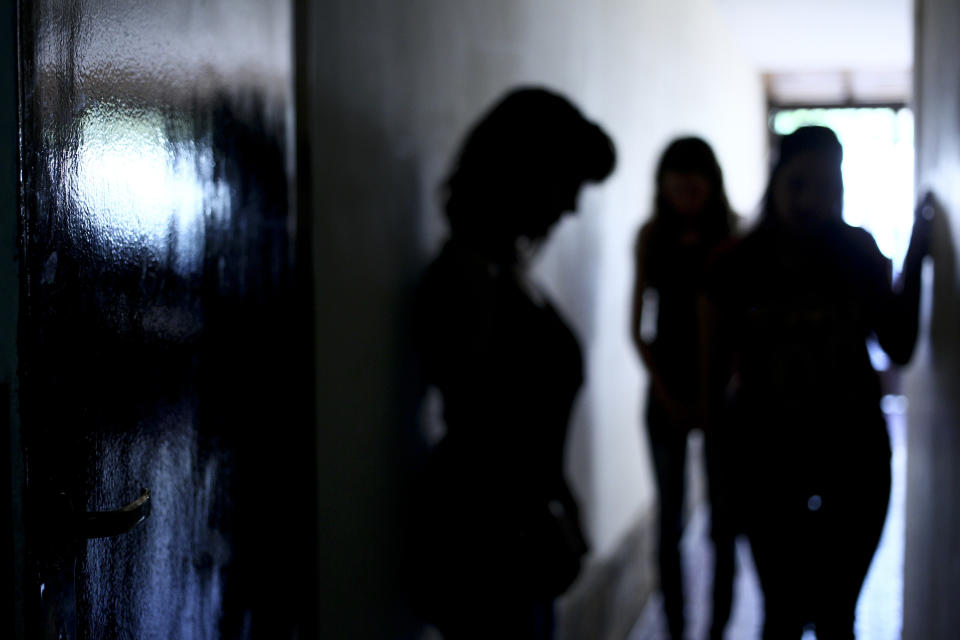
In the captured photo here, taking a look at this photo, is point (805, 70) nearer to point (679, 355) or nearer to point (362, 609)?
point (679, 355)

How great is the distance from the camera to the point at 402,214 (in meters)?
2.05

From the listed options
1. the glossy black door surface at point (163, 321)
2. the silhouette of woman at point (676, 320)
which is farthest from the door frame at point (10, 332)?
the silhouette of woman at point (676, 320)

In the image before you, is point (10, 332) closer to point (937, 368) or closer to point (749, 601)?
point (937, 368)

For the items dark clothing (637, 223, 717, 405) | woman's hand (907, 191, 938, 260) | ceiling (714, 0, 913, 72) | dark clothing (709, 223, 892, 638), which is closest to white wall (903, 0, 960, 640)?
woman's hand (907, 191, 938, 260)

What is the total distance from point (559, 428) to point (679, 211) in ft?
4.19

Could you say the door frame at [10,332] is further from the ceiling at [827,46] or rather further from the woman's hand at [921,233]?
the ceiling at [827,46]

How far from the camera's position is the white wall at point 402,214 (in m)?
1.73

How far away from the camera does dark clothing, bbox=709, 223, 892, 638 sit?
2.10m

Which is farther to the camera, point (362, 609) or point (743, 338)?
point (743, 338)

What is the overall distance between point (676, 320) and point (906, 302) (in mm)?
1068

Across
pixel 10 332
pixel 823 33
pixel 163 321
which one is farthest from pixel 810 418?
pixel 823 33

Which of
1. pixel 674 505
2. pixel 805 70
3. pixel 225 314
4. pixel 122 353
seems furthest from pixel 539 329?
pixel 805 70

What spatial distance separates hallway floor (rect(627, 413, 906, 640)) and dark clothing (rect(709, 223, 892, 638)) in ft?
2.90

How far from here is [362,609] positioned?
1.86 metres
